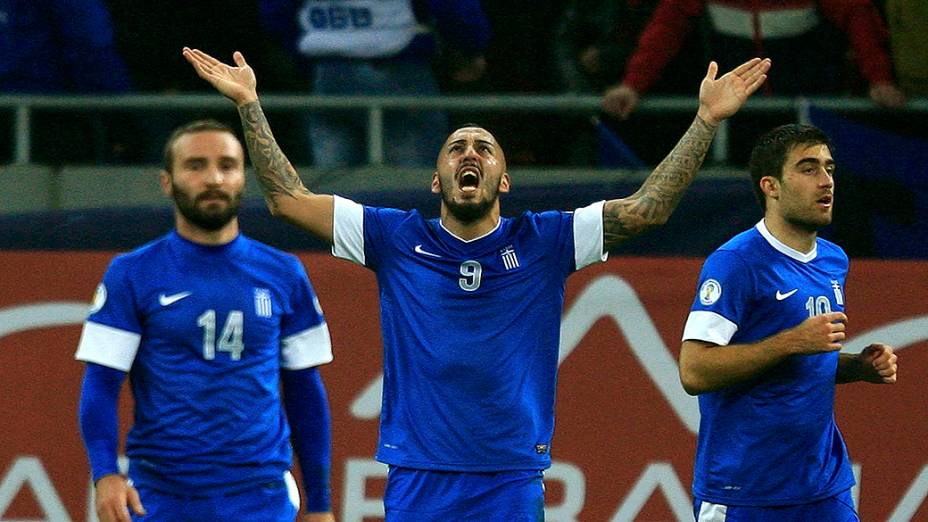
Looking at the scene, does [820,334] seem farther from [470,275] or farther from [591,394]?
[591,394]

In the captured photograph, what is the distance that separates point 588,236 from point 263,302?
3.78 ft

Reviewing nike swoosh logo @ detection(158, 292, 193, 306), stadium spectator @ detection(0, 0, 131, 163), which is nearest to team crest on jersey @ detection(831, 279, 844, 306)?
nike swoosh logo @ detection(158, 292, 193, 306)

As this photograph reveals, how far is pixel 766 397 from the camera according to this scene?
5.59 m

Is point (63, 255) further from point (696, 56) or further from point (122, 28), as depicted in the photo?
point (696, 56)

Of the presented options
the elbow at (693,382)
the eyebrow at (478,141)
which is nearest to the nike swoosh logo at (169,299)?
the eyebrow at (478,141)

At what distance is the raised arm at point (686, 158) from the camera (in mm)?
5598

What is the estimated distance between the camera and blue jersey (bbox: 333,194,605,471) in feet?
18.3

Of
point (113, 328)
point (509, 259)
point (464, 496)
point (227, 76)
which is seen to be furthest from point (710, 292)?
point (113, 328)

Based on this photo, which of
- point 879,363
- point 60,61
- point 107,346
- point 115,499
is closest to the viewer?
point 115,499

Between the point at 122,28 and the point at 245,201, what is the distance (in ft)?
4.95

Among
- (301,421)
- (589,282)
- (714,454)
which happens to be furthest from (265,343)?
(589,282)

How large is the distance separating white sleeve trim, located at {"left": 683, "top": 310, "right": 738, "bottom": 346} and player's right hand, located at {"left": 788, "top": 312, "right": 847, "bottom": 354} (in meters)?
0.28

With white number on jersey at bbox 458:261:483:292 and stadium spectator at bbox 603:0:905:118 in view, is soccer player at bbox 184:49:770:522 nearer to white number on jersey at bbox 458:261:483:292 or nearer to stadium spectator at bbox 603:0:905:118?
white number on jersey at bbox 458:261:483:292

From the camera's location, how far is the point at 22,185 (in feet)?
25.2
